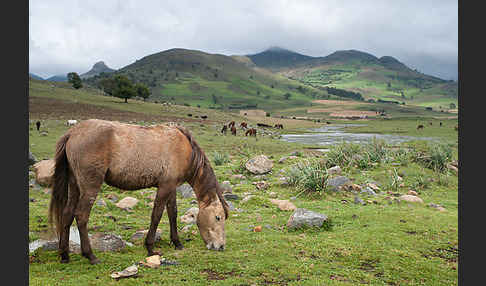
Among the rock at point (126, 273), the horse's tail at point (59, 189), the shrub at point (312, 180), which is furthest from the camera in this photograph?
the shrub at point (312, 180)

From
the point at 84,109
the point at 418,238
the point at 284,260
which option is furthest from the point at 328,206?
the point at 84,109

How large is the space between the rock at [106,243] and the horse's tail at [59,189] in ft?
2.20

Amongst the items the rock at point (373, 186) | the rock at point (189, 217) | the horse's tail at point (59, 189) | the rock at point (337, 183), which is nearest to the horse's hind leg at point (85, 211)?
the horse's tail at point (59, 189)

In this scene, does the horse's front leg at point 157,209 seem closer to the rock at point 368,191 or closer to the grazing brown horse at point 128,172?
the grazing brown horse at point 128,172

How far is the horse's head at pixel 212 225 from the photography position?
5973 millimetres

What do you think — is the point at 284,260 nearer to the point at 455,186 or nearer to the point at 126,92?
the point at 455,186

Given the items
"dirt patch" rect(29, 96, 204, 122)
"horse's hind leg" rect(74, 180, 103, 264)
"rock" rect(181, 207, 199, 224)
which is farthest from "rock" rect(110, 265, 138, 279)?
"dirt patch" rect(29, 96, 204, 122)

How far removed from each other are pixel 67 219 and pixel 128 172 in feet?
4.59

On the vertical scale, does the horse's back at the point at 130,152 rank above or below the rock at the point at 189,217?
above

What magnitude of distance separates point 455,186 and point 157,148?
514 inches

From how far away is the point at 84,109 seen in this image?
1799 inches

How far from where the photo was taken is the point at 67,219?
539cm

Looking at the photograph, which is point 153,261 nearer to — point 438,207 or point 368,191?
point 368,191
